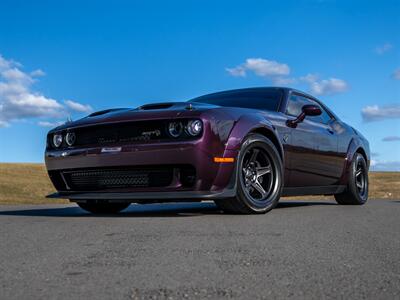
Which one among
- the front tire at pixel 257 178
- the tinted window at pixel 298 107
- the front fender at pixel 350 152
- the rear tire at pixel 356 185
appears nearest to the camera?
the front tire at pixel 257 178

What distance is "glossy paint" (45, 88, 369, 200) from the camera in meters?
4.59

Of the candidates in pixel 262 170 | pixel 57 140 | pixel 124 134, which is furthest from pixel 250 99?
pixel 57 140

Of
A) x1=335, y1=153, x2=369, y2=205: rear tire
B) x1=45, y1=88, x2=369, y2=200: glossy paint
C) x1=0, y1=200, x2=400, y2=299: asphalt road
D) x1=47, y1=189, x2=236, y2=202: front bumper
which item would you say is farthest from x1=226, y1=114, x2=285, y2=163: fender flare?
x1=335, y1=153, x2=369, y2=205: rear tire

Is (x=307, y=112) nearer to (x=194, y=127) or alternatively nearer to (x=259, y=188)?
(x=259, y=188)

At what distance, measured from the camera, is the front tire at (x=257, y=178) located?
4.88m

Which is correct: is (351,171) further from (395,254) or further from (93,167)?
(395,254)

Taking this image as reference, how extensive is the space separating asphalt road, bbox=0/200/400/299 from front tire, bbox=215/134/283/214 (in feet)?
1.50

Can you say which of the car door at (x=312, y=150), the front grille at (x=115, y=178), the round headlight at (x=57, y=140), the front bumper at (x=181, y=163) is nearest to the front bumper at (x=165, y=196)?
the front bumper at (x=181, y=163)

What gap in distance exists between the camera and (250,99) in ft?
20.3

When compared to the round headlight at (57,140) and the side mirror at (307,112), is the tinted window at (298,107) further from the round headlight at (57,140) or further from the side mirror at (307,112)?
the round headlight at (57,140)

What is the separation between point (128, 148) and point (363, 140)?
458cm

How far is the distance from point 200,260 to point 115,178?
2395 millimetres

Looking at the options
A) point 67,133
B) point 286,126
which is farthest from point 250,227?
point 67,133

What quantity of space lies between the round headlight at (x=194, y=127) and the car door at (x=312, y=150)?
4.81ft
